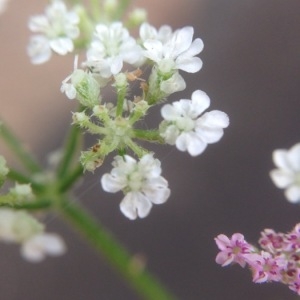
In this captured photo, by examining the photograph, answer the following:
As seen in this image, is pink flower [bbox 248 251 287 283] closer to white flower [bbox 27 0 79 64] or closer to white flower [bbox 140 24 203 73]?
white flower [bbox 140 24 203 73]

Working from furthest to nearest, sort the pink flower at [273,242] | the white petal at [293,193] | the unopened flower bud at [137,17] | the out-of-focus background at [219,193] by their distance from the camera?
the out-of-focus background at [219,193]
the unopened flower bud at [137,17]
the pink flower at [273,242]
the white petal at [293,193]

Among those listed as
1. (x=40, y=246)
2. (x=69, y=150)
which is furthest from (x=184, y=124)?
(x=69, y=150)

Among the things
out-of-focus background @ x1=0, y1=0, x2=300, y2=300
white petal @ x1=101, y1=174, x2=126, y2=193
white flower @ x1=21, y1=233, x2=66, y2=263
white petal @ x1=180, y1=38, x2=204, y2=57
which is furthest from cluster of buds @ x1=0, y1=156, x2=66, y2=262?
out-of-focus background @ x1=0, y1=0, x2=300, y2=300

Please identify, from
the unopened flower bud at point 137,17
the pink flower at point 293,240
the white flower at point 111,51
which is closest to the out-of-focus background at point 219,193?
the unopened flower bud at point 137,17

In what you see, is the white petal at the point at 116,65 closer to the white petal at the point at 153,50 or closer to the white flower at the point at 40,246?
the white petal at the point at 153,50

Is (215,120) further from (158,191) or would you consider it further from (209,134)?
(158,191)

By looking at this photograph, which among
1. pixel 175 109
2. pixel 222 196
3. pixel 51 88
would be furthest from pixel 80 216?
pixel 51 88
